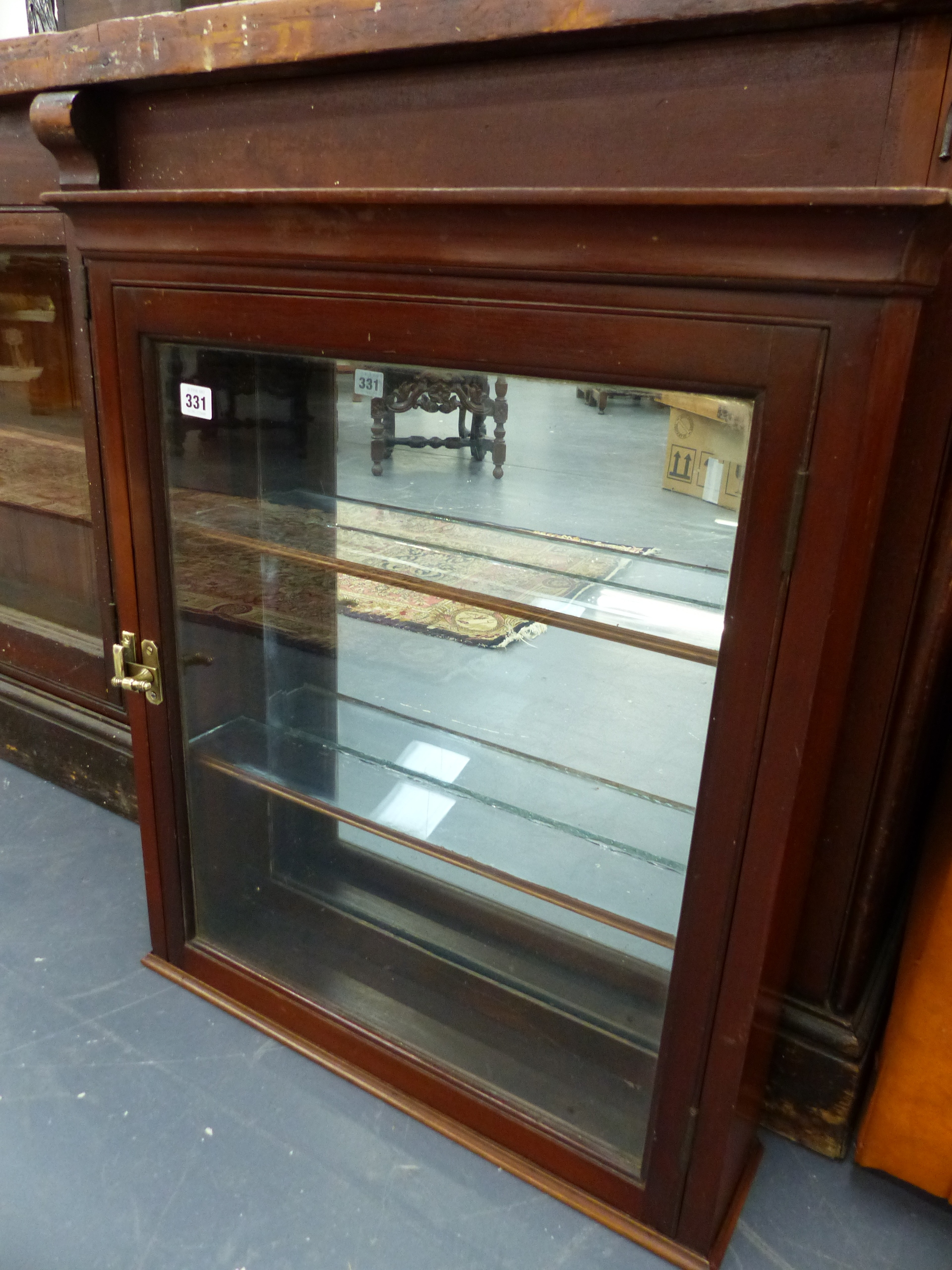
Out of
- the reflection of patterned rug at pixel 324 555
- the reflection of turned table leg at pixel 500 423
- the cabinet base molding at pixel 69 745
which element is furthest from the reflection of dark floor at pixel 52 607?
the reflection of turned table leg at pixel 500 423

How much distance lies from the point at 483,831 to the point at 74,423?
121cm

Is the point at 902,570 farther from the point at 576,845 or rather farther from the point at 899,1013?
the point at 576,845

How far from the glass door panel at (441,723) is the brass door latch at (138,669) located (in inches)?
1.6

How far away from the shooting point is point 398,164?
1099mm

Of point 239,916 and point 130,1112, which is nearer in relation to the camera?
point 130,1112

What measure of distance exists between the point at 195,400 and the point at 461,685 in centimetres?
93

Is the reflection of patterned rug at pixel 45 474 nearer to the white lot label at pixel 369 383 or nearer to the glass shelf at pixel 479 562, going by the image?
the glass shelf at pixel 479 562

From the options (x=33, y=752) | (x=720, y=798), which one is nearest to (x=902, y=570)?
(x=720, y=798)

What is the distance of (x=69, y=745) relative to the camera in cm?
207

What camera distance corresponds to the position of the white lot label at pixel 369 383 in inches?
45.7

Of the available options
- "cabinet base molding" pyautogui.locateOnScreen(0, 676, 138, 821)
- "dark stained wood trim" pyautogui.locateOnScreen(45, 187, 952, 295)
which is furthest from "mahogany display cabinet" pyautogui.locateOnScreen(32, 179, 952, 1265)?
"cabinet base molding" pyautogui.locateOnScreen(0, 676, 138, 821)

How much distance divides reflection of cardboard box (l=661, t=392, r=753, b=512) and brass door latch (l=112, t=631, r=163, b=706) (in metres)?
0.80

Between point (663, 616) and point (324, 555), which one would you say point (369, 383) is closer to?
point (324, 555)

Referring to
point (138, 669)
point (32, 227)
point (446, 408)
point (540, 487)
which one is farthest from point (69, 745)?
point (446, 408)
